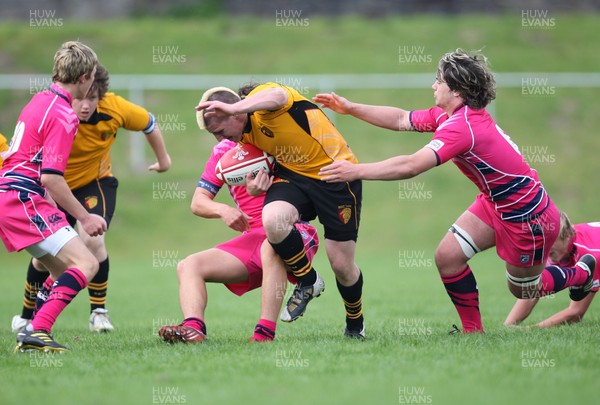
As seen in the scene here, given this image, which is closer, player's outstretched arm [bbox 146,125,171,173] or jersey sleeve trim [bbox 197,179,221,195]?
jersey sleeve trim [bbox 197,179,221,195]

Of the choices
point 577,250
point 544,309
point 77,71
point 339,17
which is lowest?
point 544,309

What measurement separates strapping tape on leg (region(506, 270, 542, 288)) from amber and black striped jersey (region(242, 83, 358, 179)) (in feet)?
5.19

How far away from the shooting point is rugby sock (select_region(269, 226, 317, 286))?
580 cm

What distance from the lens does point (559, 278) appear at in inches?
256

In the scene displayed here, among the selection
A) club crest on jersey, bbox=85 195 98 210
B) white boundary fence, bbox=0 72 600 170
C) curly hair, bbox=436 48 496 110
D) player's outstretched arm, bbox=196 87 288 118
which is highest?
white boundary fence, bbox=0 72 600 170

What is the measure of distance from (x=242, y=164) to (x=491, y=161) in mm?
1774

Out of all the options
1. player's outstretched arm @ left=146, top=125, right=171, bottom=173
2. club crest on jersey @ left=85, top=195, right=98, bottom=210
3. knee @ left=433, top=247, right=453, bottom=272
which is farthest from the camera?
player's outstretched arm @ left=146, top=125, right=171, bottom=173

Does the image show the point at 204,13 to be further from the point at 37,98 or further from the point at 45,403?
the point at 45,403

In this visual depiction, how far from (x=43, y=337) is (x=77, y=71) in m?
1.83

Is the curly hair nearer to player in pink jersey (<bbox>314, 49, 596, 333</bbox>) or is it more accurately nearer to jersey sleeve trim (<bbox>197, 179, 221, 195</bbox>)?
player in pink jersey (<bbox>314, 49, 596, 333</bbox>)

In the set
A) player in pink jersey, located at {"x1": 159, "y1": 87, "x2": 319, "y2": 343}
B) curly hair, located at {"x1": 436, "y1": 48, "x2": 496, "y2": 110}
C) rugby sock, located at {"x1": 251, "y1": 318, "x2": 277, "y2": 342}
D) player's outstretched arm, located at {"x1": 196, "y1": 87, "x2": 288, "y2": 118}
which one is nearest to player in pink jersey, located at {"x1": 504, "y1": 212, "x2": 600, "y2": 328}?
curly hair, located at {"x1": 436, "y1": 48, "x2": 496, "y2": 110}

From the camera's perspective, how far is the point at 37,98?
5805 millimetres

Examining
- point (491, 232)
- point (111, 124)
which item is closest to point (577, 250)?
point (491, 232)

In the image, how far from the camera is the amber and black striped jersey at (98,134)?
7.37 m
